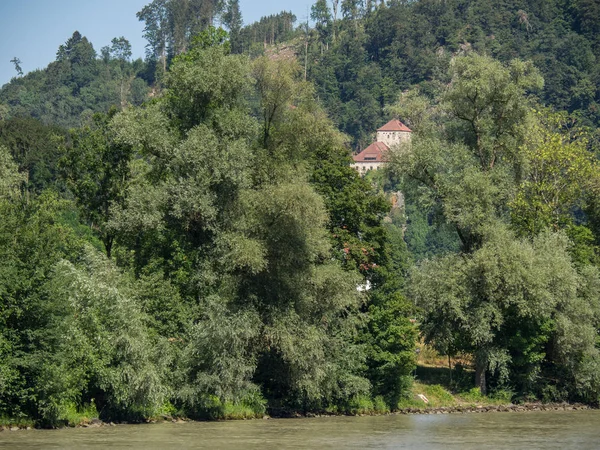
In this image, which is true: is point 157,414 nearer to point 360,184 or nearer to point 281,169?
point 281,169

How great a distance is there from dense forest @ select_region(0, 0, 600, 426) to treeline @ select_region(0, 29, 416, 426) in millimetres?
104

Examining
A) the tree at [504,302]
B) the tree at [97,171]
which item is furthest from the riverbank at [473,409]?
the tree at [97,171]

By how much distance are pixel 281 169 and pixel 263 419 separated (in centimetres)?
1219

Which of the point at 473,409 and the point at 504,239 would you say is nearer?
the point at 473,409

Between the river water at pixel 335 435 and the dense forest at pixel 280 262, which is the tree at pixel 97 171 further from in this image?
the river water at pixel 335 435

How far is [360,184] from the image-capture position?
53.6m

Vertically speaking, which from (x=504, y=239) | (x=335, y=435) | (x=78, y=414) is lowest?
(x=335, y=435)

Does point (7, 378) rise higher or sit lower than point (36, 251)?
lower

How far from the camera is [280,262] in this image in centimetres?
4497

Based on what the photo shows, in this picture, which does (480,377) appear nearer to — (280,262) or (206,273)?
(280,262)

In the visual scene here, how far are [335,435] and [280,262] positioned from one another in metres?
9.23

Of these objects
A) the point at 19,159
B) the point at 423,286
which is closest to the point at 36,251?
the point at 423,286

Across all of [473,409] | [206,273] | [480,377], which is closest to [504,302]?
[480,377]

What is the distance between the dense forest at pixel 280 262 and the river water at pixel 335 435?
5.93 ft
